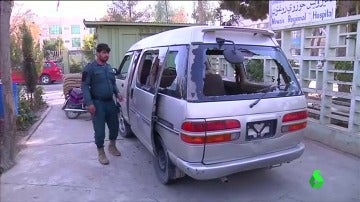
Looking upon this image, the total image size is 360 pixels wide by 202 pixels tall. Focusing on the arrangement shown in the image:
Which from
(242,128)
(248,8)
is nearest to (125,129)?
(242,128)

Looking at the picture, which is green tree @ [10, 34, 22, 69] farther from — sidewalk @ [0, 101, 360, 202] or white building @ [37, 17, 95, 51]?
white building @ [37, 17, 95, 51]

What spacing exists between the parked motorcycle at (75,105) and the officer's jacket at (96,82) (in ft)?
12.2

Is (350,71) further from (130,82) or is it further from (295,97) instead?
(130,82)

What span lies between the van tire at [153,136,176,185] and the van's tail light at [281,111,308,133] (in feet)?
4.59

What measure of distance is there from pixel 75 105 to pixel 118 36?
3.05 m

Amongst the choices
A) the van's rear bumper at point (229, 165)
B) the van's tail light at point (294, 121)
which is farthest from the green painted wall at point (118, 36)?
the van's tail light at point (294, 121)

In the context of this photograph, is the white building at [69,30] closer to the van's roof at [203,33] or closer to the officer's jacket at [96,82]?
the officer's jacket at [96,82]

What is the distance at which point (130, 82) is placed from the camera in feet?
19.2

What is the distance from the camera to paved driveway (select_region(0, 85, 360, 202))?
4375 mm

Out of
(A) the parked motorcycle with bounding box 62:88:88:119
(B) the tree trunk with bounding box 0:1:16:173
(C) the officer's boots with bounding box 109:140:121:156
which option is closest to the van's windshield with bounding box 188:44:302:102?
(C) the officer's boots with bounding box 109:140:121:156

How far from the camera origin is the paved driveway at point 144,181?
4.38m

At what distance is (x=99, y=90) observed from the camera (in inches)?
217

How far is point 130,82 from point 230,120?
252 cm

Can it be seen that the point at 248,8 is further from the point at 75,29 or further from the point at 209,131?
the point at 75,29
